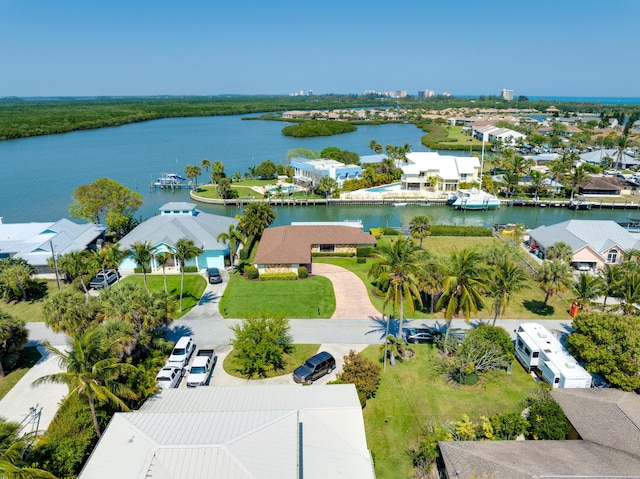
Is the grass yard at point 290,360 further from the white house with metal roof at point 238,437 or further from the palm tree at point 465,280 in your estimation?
the palm tree at point 465,280

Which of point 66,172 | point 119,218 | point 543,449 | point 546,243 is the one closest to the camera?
point 543,449

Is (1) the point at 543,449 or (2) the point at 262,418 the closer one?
(2) the point at 262,418

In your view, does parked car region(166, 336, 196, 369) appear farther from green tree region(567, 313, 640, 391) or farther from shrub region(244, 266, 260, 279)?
green tree region(567, 313, 640, 391)

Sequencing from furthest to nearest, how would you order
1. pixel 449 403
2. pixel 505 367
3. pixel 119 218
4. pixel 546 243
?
1. pixel 119 218
2. pixel 546 243
3. pixel 505 367
4. pixel 449 403

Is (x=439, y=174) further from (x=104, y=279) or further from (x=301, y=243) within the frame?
(x=104, y=279)

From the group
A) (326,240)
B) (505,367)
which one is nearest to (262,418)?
(505,367)

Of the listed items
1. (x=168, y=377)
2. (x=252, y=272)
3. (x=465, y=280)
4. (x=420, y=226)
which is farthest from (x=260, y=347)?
(x=420, y=226)

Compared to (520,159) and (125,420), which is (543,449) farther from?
(520,159)
